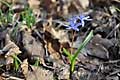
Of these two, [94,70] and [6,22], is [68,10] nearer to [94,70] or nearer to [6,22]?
[6,22]

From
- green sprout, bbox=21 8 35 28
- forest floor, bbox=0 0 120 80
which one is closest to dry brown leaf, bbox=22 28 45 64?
forest floor, bbox=0 0 120 80

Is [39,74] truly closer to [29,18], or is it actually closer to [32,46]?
[32,46]

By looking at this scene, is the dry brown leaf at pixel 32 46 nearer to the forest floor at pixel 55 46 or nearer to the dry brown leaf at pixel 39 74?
the forest floor at pixel 55 46

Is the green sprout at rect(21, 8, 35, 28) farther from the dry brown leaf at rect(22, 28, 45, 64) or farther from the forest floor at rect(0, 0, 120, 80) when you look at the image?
the dry brown leaf at rect(22, 28, 45, 64)

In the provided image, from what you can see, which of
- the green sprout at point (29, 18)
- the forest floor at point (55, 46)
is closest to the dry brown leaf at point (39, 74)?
the forest floor at point (55, 46)

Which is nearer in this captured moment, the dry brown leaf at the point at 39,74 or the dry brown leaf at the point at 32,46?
the dry brown leaf at the point at 39,74

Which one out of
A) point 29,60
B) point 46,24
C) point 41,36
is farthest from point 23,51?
point 46,24

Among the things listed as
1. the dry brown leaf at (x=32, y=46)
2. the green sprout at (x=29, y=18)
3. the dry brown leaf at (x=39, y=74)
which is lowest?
the dry brown leaf at (x=39, y=74)

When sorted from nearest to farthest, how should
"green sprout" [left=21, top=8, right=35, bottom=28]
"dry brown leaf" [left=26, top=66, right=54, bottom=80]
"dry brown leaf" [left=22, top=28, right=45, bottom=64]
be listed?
"dry brown leaf" [left=26, top=66, right=54, bottom=80], "dry brown leaf" [left=22, top=28, right=45, bottom=64], "green sprout" [left=21, top=8, right=35, bottom=28]

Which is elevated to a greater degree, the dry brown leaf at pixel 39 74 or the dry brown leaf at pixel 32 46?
the dry brown leaf at pixel 32 46

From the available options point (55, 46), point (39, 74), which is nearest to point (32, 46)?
point (55, 46)

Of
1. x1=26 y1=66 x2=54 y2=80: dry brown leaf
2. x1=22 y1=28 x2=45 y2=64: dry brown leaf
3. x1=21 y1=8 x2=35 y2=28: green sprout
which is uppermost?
x1=21 y1=8 x2=35 y2=28: green sprout

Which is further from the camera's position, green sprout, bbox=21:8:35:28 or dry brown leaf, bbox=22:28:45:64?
green sprout, bbox=21:8:35:28
